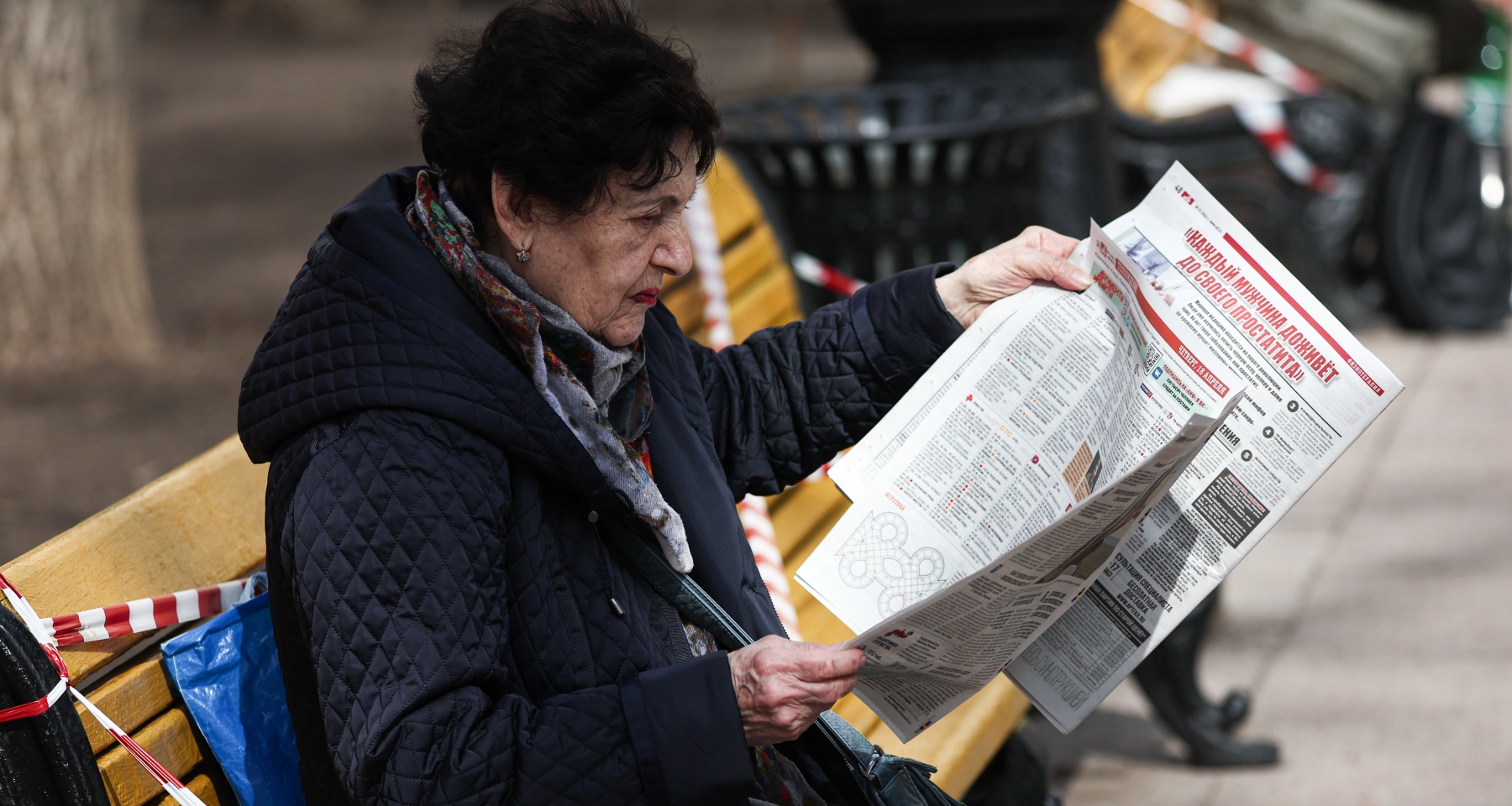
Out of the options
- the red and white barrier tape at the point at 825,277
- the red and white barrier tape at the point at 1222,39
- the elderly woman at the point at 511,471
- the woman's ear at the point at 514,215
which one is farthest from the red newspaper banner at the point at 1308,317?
the red and white barrier tape at the point at 1222,39

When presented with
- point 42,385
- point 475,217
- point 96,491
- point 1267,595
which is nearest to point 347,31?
point 42,385

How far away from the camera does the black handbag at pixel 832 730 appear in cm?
183

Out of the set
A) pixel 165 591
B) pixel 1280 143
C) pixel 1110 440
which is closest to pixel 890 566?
pixel 1110 440

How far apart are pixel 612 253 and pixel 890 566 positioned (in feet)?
1.88

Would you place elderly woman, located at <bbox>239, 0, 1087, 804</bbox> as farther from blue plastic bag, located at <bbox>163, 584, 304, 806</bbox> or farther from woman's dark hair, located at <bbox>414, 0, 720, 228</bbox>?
blue plastic bag, located at <bbox>163, 584, 304, 806</bbox>

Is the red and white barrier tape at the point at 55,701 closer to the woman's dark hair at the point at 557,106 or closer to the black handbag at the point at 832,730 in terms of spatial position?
the black handbag at the point at 832,730

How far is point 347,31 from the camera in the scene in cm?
1514

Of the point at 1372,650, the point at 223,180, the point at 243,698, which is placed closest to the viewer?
the point at 243,698

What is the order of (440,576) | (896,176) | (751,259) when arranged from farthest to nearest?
(896,176) < (751,259) < (440,576)

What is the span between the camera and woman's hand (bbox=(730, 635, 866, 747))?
161 cm

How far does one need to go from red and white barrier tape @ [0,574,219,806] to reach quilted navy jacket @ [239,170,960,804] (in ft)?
0.51

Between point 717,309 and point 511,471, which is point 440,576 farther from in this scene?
point 717,309

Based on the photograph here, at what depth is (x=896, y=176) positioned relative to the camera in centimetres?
368

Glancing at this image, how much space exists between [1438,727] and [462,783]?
9.79ft
